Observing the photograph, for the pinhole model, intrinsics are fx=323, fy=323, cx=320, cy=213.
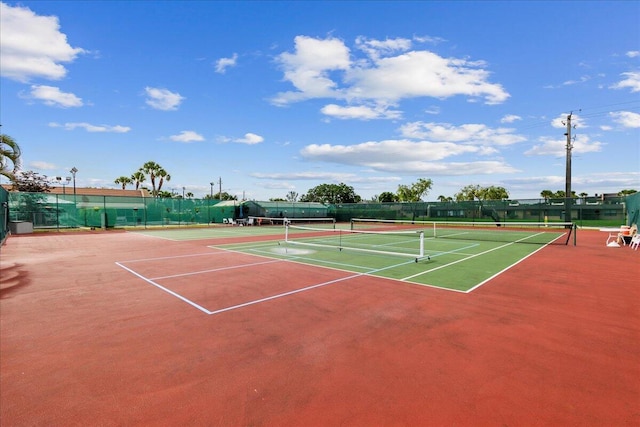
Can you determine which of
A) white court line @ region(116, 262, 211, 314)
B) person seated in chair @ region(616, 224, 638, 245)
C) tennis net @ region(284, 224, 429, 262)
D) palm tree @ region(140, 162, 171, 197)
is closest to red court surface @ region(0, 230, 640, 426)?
white court line @ region(116, 262, 211, 314)

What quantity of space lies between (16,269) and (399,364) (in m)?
13.0

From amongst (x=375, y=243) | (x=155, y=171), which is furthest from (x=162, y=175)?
(x=375, y=243)

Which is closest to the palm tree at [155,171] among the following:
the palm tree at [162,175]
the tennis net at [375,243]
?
the palm tree at [162,175]

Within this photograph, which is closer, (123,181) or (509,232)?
(509,232)

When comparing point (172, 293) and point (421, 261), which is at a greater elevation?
point (421, 261)

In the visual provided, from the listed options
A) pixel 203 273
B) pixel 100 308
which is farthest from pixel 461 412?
pixel 203 273

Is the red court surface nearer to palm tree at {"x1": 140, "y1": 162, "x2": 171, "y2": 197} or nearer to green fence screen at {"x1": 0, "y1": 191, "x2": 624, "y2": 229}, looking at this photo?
green fence screen at {"x1": 0, "y1": 191, "x2": 624, "y2": 229}

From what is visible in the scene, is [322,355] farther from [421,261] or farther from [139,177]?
[139,177]

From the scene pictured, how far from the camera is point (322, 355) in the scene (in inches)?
176

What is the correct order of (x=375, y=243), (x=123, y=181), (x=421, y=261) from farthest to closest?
(x=123, y=181), (x=375, y=243), (x=421, y=261)

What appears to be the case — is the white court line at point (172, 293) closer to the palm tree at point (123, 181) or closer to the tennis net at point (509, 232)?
the tennis net at point (509, 232)

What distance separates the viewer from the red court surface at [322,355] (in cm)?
330

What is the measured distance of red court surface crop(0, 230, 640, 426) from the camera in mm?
3305

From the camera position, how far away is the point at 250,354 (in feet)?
14.8
